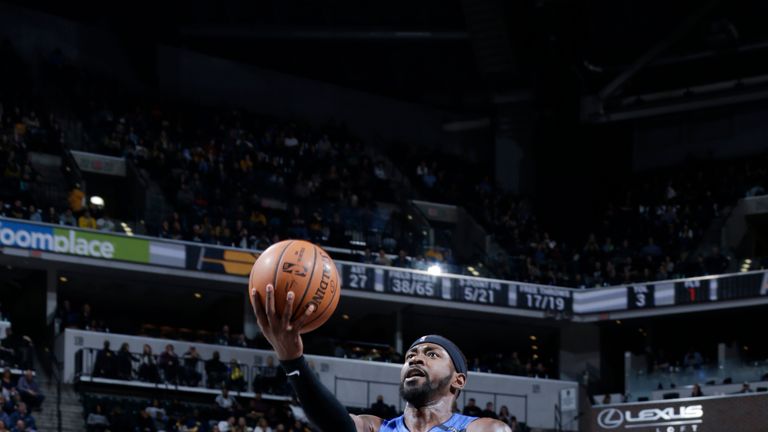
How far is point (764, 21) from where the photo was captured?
48.9 meters

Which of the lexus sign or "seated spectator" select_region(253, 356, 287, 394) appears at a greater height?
"seated spectator" select_region(253, 356, 287, 394)

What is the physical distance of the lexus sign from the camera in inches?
1484

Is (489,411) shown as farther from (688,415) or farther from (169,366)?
(169,366)

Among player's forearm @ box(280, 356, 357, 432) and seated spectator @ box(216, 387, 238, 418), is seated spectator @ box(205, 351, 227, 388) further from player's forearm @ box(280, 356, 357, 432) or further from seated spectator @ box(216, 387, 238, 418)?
player's forearm @ box(280, 356, 357, 432)

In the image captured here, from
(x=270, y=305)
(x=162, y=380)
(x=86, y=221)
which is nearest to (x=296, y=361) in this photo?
(x=270, y=305)

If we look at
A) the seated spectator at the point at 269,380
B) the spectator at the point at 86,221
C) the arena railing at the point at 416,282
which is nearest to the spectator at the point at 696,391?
the arena railing at the point at 416,282

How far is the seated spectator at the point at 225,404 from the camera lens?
1310 inches

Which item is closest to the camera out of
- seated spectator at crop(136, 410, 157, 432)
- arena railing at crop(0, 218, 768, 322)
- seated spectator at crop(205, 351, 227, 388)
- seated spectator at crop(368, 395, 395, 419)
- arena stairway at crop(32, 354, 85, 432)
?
seated spectator at crop(136, 410, 157, 432)

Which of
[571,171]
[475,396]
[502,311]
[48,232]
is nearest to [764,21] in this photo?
[571,171]

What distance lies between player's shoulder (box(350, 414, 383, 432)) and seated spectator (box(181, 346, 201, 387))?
2840 centimetres

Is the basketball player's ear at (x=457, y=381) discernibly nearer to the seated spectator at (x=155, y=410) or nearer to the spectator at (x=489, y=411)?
the seated spectator at (x=155, y=410)

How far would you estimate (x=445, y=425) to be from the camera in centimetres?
720

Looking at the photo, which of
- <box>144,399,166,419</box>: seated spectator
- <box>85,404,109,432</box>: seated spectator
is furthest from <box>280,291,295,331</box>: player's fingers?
<box>144,399,166,419</box>: seated spectator

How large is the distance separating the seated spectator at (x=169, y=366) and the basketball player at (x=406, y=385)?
28.3m
